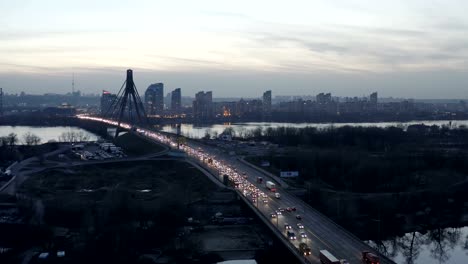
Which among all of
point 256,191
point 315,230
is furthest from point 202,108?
point 315,230

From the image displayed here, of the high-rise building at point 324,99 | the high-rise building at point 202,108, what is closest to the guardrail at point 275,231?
the high-rise building at point 202,108

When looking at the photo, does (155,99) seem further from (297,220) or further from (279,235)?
(279,235)

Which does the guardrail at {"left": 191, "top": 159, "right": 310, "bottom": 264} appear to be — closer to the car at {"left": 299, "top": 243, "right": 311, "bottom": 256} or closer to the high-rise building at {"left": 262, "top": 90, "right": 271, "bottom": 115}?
the car at {"left": 299, "top": 243, "right": 311, "bottom": 256}

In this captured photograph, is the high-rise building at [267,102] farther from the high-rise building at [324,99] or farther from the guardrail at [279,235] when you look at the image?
the guardrail at [279,235]

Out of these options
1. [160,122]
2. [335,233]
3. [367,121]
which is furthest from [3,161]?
[367,121]

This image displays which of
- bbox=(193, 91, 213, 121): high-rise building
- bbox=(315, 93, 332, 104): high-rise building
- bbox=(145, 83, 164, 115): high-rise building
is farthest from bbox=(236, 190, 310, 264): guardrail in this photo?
bbox=(315, 93, 332, 104): high-rise building

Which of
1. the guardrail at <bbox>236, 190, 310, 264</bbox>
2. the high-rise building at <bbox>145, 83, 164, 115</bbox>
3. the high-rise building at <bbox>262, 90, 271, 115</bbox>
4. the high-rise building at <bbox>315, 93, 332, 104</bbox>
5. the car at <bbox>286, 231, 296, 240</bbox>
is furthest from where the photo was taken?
the high-rise building at <bbox>315, 93, 332, 104</bbox>

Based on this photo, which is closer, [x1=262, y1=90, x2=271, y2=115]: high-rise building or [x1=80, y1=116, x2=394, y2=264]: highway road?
[x1=80, y1=116, x2=394, y2=264]: highway road
